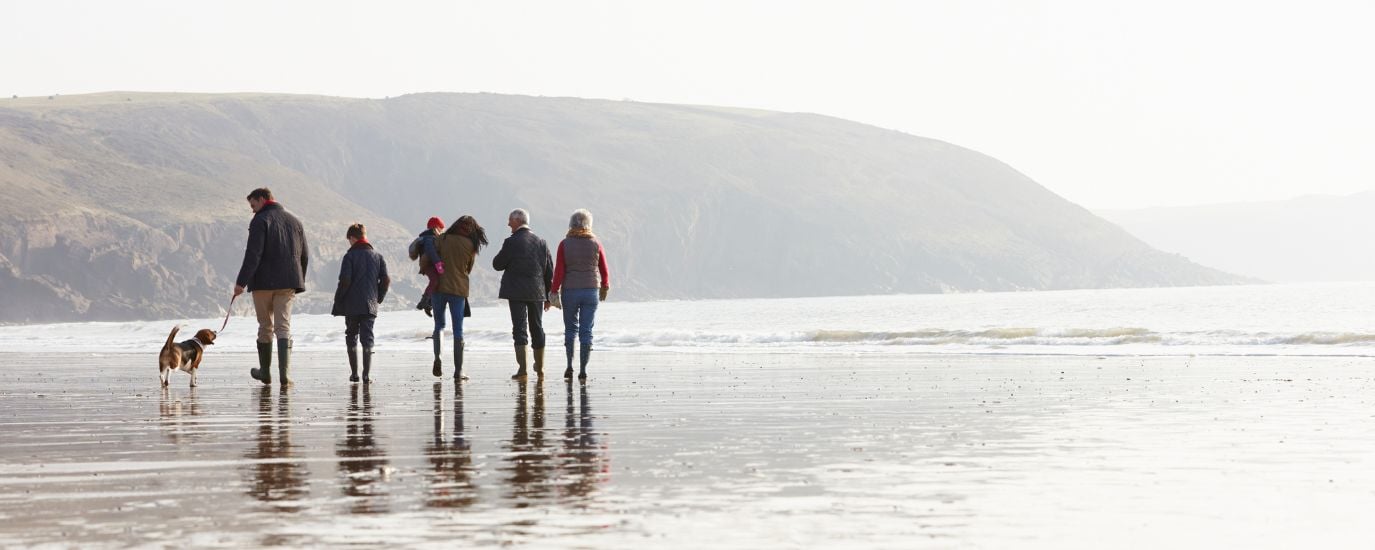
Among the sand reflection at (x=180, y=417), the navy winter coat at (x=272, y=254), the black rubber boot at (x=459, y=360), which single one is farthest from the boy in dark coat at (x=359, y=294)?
the sand reflection at (x=180, y=417)

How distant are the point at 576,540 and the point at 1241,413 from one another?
23.4ft

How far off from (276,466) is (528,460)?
3.95 ft

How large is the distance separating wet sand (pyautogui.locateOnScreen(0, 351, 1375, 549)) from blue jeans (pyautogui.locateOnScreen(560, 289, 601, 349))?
1486mm

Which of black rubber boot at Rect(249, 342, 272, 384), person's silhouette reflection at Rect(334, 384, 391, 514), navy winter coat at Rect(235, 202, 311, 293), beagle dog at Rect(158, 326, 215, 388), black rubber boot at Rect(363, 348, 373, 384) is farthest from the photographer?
black rubber boot at Rect(363, 348, 373, 384)

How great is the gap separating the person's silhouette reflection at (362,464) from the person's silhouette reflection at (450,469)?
22 cm

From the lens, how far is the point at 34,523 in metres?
5.73

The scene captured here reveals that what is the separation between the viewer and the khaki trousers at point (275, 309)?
49.4 ft

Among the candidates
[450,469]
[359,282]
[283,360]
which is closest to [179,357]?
[283,360]

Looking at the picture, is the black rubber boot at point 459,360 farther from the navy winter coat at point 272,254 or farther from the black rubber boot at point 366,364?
the navy winter coat at point 272,254

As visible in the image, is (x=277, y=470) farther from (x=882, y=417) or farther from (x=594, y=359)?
(x=594, y=359)

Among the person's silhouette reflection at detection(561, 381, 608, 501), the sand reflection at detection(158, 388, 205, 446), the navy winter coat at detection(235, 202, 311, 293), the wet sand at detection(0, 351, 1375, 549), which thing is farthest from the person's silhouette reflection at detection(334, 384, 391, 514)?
the navy winter coat at detection(235, 202, 311, 293)

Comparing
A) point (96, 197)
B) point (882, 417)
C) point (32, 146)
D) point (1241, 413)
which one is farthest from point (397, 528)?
point (32, 146)

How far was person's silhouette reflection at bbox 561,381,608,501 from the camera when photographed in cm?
673

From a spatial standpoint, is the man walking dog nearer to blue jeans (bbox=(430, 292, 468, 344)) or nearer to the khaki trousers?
the khaki trousers
